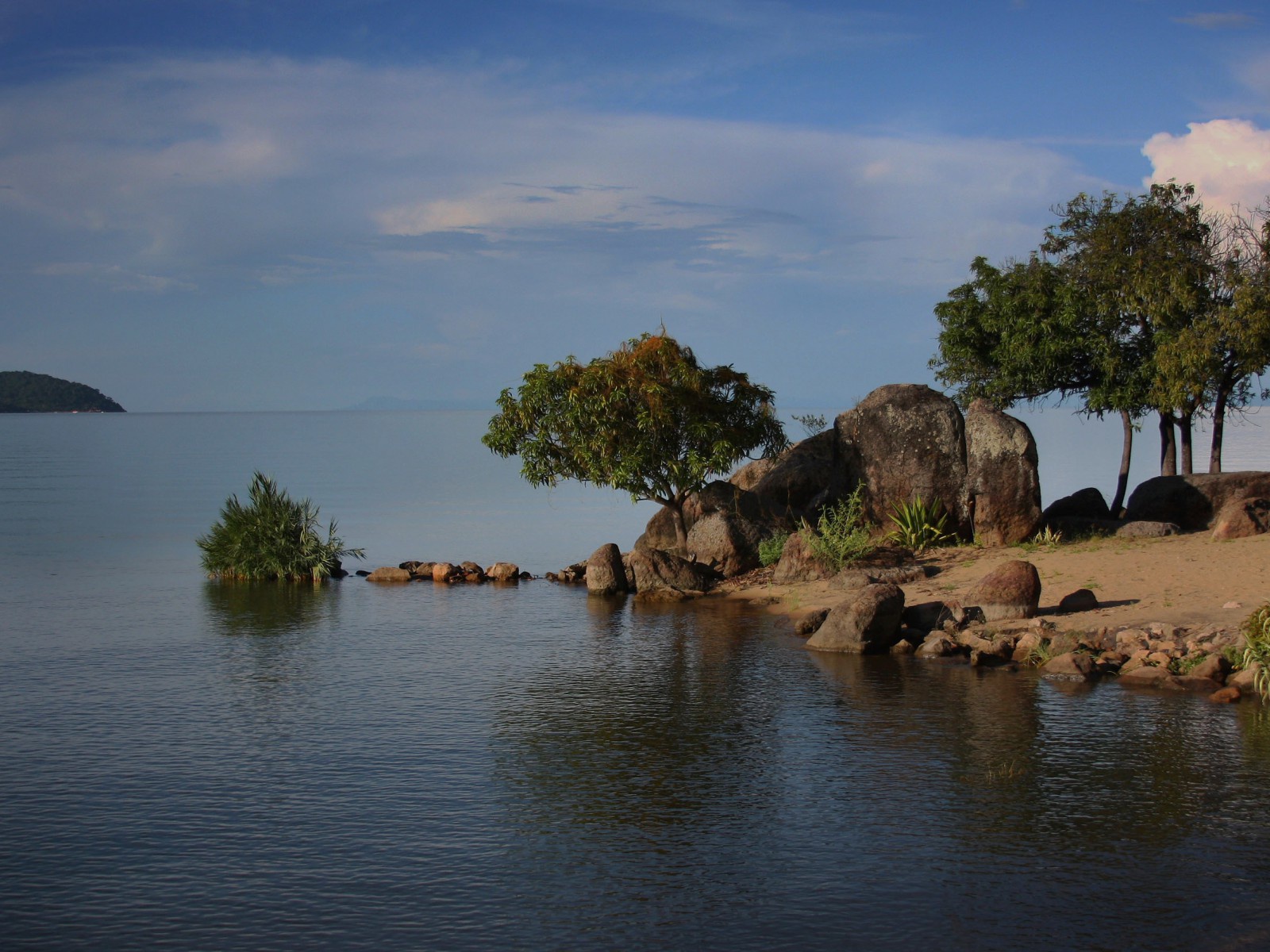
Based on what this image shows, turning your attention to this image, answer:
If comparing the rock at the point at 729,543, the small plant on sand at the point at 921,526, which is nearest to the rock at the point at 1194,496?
the small plant on sand at the point at 921,526

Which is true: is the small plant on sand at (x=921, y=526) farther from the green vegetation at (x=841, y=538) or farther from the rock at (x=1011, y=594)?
the rock at (x=1011, y=594)

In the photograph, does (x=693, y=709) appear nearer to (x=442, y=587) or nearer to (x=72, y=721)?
(x=72, y=721)

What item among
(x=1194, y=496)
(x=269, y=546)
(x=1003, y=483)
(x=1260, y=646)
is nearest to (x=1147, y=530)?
(x=1194, y=496)

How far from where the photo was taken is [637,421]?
1041 inches

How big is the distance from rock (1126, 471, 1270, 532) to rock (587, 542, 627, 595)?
12.1 metres

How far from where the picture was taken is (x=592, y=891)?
9289 mm

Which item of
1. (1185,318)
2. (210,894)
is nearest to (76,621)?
(210,894)

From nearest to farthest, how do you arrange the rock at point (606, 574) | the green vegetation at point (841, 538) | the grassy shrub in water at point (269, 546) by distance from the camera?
the green vegetation at point (841, 538) → the rock at point (606, 574) → the grassy shrub in water at point (269, 546)

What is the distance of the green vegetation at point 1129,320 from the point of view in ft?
95.7

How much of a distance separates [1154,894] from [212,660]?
46.3 feet

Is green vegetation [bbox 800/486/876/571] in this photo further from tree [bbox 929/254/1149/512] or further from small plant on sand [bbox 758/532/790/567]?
tree [bbox 929/254/1149/512]

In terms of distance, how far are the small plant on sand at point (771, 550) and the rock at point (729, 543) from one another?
0.96ft

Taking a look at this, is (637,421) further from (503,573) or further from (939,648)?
(939,648)

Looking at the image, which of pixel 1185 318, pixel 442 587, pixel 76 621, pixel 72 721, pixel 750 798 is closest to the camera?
pixel 750 798
